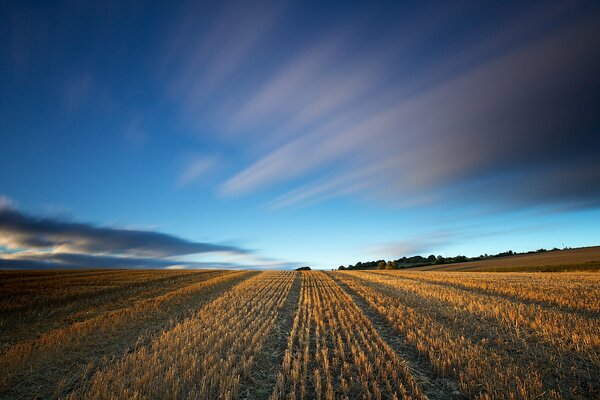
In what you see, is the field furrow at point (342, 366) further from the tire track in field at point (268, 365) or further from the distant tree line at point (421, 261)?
the distant tree line at point (421, 261)

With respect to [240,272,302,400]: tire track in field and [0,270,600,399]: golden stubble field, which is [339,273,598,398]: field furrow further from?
[240,272,302,400]: tire track in field

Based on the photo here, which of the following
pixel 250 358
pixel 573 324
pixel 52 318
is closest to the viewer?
pixel 250 358

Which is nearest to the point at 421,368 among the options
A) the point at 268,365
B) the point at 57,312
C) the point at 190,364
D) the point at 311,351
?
the point at 311,351

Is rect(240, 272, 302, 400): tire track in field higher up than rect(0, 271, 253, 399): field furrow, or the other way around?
rect(0, 271, 253, 399): field furrow

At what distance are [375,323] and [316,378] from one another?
6.08 meters

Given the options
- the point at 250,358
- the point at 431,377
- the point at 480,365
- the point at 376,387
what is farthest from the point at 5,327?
the point at 480,365

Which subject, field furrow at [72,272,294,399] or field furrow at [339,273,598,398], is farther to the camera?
field furrow at [72,272,294,399]

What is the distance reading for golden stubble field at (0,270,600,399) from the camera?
6.13 m

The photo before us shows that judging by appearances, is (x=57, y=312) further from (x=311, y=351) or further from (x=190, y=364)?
(x=311, y=351)

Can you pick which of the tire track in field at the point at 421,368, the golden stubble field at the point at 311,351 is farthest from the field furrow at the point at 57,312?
the tire track in field at the point at 421,368

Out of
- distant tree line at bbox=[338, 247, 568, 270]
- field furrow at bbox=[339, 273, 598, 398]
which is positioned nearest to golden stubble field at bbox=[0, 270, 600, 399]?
field furrow at bbox=[339, 273, 598, 398]

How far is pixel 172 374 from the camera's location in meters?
6.57

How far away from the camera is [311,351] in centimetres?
867

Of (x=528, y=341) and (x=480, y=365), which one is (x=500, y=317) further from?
(x=480, y=365)
